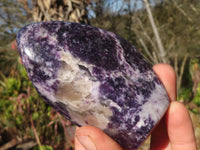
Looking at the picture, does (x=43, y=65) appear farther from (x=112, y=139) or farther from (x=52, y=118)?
(x=52, y=118)

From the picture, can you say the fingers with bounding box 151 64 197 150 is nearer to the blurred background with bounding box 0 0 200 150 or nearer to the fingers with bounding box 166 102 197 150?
the fingers with bounding box 166 102 197 150

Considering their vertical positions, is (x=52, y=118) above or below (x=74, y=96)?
below

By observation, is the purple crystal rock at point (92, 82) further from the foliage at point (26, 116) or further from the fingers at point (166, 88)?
the foliage at point (26, 116)

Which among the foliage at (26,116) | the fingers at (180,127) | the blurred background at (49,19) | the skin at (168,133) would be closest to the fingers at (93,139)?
the skin at (168,133)

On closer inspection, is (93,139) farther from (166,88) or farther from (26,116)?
(26,116)

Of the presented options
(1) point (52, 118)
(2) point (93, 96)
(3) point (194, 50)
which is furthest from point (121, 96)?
(3) point (194, 50)

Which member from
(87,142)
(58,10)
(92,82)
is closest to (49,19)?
(58,10)

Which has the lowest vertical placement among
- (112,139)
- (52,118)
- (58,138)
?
(58,138)
